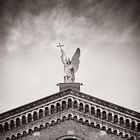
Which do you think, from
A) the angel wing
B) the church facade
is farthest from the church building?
the angel wing

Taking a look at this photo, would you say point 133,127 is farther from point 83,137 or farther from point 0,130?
point 0,130

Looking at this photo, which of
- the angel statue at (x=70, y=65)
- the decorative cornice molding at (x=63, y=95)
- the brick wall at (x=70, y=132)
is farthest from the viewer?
the angel statue at (x=70, y=65)

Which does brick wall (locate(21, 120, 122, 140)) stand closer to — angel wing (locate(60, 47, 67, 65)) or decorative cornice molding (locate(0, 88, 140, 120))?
decorative cornice molding (locate(0, 88, 140, 120))

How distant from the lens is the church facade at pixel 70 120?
2162 centimetres

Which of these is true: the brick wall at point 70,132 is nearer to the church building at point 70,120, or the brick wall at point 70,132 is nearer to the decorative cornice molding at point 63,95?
the church building at point 70,120

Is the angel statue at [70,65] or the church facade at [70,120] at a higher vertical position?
the angel statue at [70,65]

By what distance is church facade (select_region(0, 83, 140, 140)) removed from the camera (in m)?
21.6

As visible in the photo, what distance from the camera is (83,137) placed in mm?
21531

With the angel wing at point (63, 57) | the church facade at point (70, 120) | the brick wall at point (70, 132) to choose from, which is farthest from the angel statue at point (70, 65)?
the brick wall at point (70, 132)

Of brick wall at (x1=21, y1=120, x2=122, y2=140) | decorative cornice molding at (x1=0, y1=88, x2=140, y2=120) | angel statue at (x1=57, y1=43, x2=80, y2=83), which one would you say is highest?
angel statue at (x1=57, y1=43, x2=80, y2=83)

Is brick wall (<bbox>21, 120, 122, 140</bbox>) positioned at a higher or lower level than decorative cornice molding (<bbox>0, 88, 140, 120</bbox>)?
lower

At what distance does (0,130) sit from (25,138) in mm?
1518

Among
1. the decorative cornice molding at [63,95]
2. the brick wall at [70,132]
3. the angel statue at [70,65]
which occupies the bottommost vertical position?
the brick wall at [70,132]

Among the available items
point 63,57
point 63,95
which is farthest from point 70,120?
point 63,57
